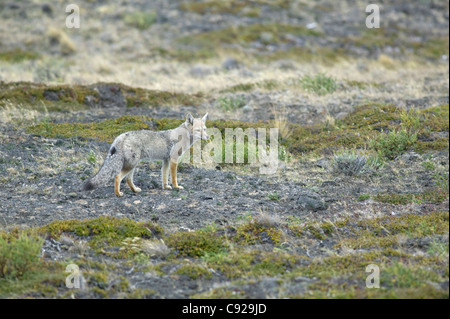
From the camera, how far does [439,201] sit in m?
8.78

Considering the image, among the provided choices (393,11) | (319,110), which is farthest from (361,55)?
(319,110)

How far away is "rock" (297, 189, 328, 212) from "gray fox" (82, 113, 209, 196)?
241 cm

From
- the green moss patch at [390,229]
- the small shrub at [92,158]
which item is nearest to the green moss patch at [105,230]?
the green moss patch at [390,229]

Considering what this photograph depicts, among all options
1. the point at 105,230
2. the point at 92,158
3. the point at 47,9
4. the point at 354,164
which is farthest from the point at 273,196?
the point at 47,9

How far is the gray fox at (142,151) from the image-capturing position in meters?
8.87

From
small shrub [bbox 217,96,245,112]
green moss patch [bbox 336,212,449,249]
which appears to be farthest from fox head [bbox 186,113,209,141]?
small shrub [bbox 217,96,245,112]

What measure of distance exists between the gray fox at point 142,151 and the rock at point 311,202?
95.0 inches

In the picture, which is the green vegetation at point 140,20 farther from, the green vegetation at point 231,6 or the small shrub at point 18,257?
the small shrub at point 18,257

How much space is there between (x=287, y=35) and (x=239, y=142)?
876 inches

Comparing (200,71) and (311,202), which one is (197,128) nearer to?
(311,202)

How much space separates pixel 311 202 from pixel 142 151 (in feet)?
11.4

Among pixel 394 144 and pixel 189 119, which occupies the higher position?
pixel 189 119

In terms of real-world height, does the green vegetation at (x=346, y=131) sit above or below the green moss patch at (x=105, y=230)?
above

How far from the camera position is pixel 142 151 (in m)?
9.36
